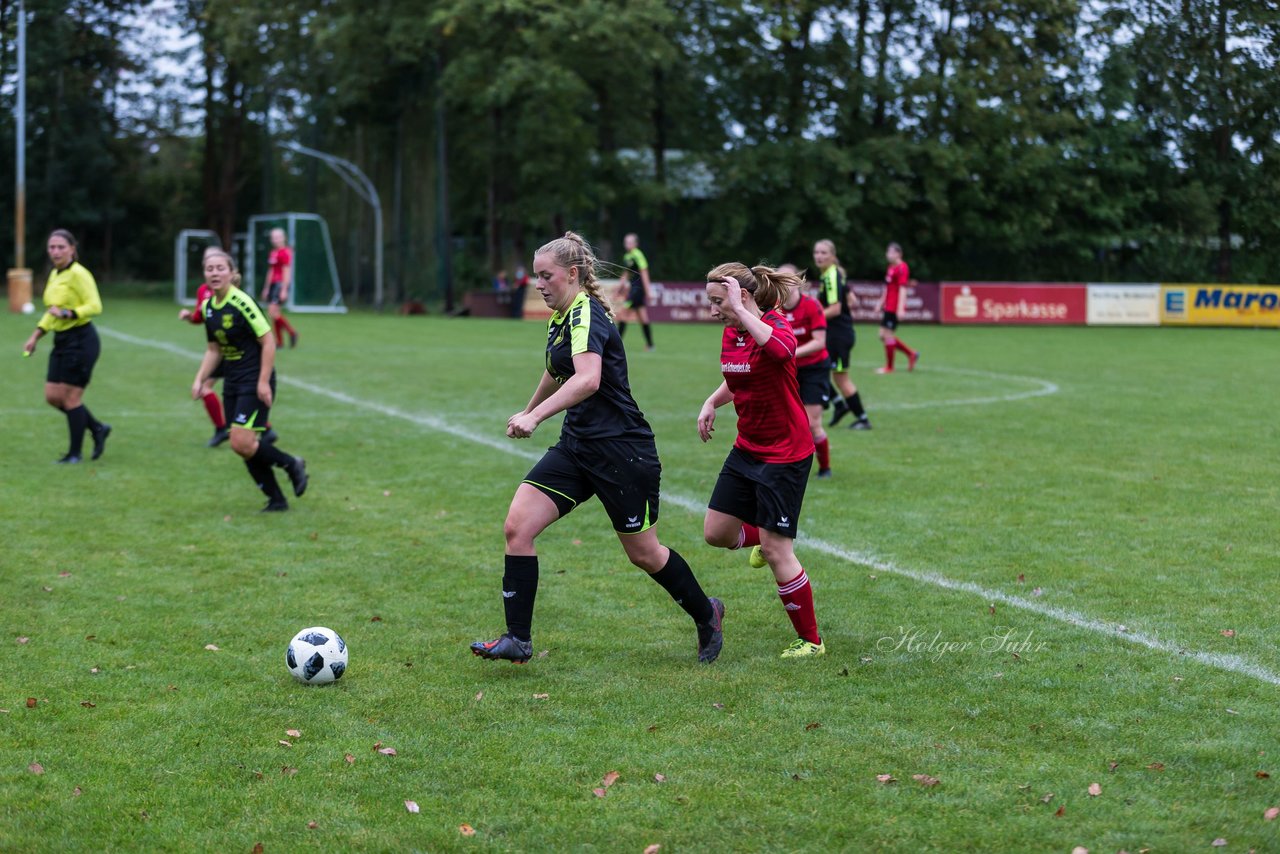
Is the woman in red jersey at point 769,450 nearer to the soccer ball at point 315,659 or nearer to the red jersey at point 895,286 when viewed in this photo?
the soccer ball at point 315,659

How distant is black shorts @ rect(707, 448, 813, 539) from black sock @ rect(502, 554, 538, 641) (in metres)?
0.94

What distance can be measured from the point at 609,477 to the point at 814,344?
447 centimetres

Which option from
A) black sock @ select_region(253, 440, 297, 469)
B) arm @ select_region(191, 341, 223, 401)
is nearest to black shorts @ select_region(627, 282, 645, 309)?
arm @ select_region(191, 341, 223, 401)

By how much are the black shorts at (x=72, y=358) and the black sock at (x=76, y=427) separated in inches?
9.2

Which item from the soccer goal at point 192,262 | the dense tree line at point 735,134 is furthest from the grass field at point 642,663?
the soccer goal at point 192,262

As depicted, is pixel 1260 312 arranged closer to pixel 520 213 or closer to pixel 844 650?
pixel 520 213

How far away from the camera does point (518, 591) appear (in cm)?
574

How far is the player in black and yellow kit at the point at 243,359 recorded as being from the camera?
9070 millimetres

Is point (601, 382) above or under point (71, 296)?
under

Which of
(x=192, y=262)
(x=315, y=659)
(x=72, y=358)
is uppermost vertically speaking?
(x=192, y=262)

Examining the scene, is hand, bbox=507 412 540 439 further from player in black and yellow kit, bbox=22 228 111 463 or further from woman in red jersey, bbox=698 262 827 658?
player in black and yellow kit, bbox=22 228 111 463

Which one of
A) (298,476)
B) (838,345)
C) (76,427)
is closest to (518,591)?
(298,476)

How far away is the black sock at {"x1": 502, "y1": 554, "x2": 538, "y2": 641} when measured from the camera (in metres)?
5.73

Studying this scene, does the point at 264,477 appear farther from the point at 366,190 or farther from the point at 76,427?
the point at 366,190
